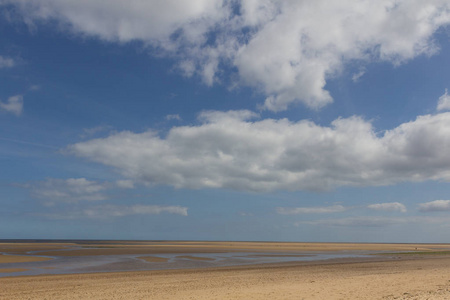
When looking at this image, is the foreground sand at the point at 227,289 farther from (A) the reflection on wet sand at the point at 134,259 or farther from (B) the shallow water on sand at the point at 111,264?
(A) the reflection on wet sand at the point at 134,259

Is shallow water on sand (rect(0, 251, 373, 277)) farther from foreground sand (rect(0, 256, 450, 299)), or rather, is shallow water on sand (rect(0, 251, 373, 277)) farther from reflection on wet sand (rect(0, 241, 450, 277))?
foreground sand (rect(0, 256, 450, 299))

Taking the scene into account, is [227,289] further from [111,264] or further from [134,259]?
[134,259]

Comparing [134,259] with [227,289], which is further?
[134,259]

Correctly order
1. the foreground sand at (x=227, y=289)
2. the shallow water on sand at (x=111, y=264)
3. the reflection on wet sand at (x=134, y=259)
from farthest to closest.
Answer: the reflection on wet sand at (x=134, y=259) < the shallow water on sand at (x=111, y=264) < the foreground sand at (x=227, y=289)

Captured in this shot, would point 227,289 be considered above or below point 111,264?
above

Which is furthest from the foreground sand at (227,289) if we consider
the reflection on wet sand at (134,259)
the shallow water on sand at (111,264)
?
the reflection on wet sand at (134,259)

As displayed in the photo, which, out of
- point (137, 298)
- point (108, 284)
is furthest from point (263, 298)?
point (108, 284)

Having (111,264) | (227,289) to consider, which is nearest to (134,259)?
(111,264)

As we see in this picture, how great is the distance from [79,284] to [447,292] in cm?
2292

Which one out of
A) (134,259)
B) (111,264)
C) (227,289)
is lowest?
(134,259)

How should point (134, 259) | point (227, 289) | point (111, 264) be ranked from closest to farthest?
point (227, 289) < point (111, 264) < point (134, 259)

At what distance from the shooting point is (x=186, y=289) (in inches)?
852

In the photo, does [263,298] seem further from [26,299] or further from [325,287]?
[26,299]

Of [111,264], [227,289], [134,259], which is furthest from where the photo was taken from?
[134,259]
